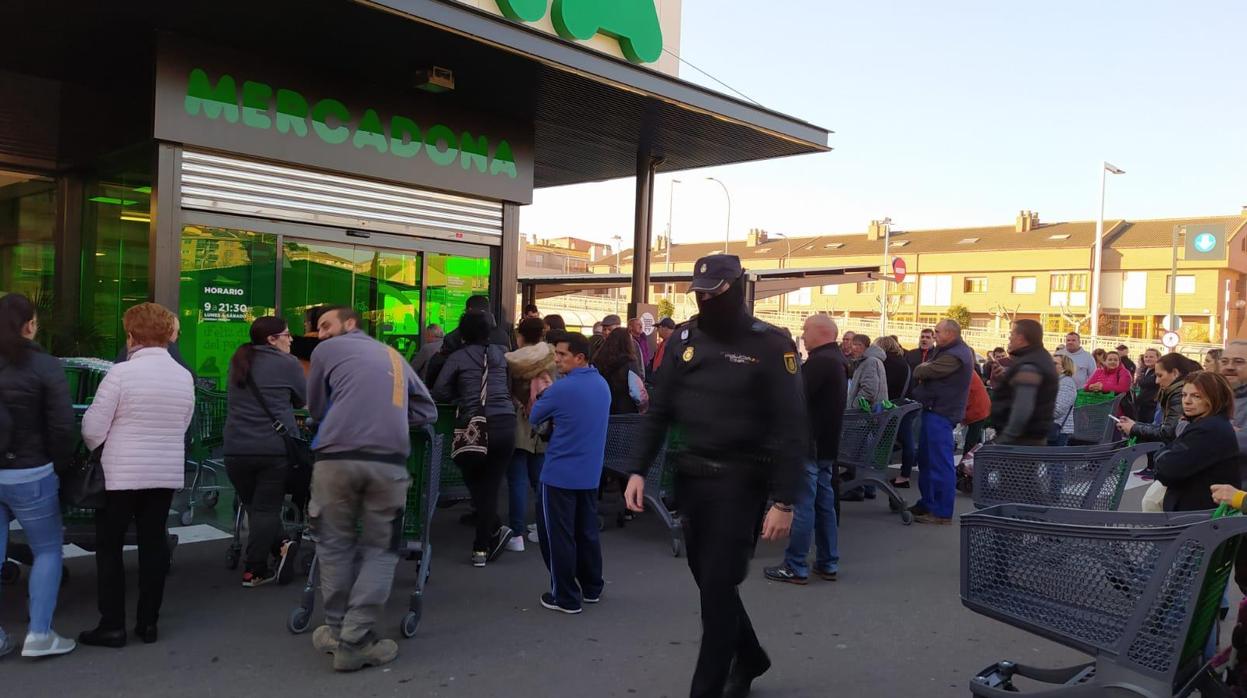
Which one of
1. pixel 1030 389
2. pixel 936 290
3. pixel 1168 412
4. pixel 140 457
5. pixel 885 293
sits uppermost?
pixel 936 290

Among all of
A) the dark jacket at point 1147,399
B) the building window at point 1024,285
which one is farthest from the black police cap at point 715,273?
the building window at point 1024,285

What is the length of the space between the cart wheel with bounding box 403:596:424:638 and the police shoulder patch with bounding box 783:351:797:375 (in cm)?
252

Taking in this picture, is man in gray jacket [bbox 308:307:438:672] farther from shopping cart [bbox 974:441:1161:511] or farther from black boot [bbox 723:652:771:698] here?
shopping cart [bbox 974:441:1161:511]

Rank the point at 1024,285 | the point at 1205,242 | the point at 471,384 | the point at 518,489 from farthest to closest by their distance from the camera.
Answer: the point at 1024,285, the point at 1205,242, the point at 518,489, the point at 471,384

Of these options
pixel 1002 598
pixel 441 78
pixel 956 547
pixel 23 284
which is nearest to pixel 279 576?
pixel 1002 598

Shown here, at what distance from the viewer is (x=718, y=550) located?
385 cm

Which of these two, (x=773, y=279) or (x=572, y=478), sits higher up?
(x=773, y=279)

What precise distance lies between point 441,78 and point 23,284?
6.49 m

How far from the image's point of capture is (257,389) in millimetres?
5875

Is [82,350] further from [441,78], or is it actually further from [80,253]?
[441,78]

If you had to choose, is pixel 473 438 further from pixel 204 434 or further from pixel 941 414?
pixel 941 414

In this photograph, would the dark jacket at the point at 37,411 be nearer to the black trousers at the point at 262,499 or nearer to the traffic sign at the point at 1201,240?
the black trousers at the point at 262,499

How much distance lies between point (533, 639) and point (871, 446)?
Answer: 4.71 metres

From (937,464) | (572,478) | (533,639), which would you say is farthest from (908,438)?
(533,639)
